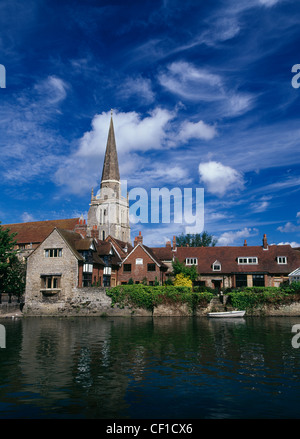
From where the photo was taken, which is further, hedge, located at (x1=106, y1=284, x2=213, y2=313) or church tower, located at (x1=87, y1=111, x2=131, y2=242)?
church tower, located at (x1=87, y1=111, x2=131, y2=242)

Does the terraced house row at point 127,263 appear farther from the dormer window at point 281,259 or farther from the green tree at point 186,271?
the green tree at point 186,271

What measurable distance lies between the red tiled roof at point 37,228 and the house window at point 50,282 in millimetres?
25866

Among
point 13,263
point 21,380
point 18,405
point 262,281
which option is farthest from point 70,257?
point 18,405

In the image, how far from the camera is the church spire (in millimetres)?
103750

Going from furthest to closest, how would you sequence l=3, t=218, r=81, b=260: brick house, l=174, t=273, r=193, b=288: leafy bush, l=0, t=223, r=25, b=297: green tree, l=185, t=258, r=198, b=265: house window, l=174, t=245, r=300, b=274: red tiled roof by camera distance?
1. l=3, t=218, r=81, b=260: brick house
2. l=185, t=258, r=198, b=265: house window
3. l=174, t=245, r=300, b=274: red tiled roof
4. l=174, t=273, r=193, b=288: leafy bush
5. l=0, t=223, r=25, b=297: green tree

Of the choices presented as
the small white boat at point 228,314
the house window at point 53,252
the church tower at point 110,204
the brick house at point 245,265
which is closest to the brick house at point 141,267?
the brick house at point 245,265

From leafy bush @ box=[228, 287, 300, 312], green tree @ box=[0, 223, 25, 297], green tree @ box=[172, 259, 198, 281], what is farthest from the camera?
green tree @ box=[172, 259, 198, 281]

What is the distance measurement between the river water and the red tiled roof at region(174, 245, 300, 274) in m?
29.1

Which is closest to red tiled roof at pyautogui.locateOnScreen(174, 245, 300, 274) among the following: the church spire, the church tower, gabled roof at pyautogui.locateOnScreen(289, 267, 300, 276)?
gabled roof at pyautogui.locateOnScreen(289, 267, 300, 276)

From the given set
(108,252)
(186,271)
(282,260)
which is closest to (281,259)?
(282,260)

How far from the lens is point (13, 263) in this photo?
5197 cm

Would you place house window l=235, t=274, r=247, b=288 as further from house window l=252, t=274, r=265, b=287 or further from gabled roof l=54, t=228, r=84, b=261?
gabled roof l=54, t=228, r=84, b=261

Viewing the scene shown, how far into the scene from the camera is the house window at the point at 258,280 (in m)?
54.2

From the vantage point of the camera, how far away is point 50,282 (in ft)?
158
